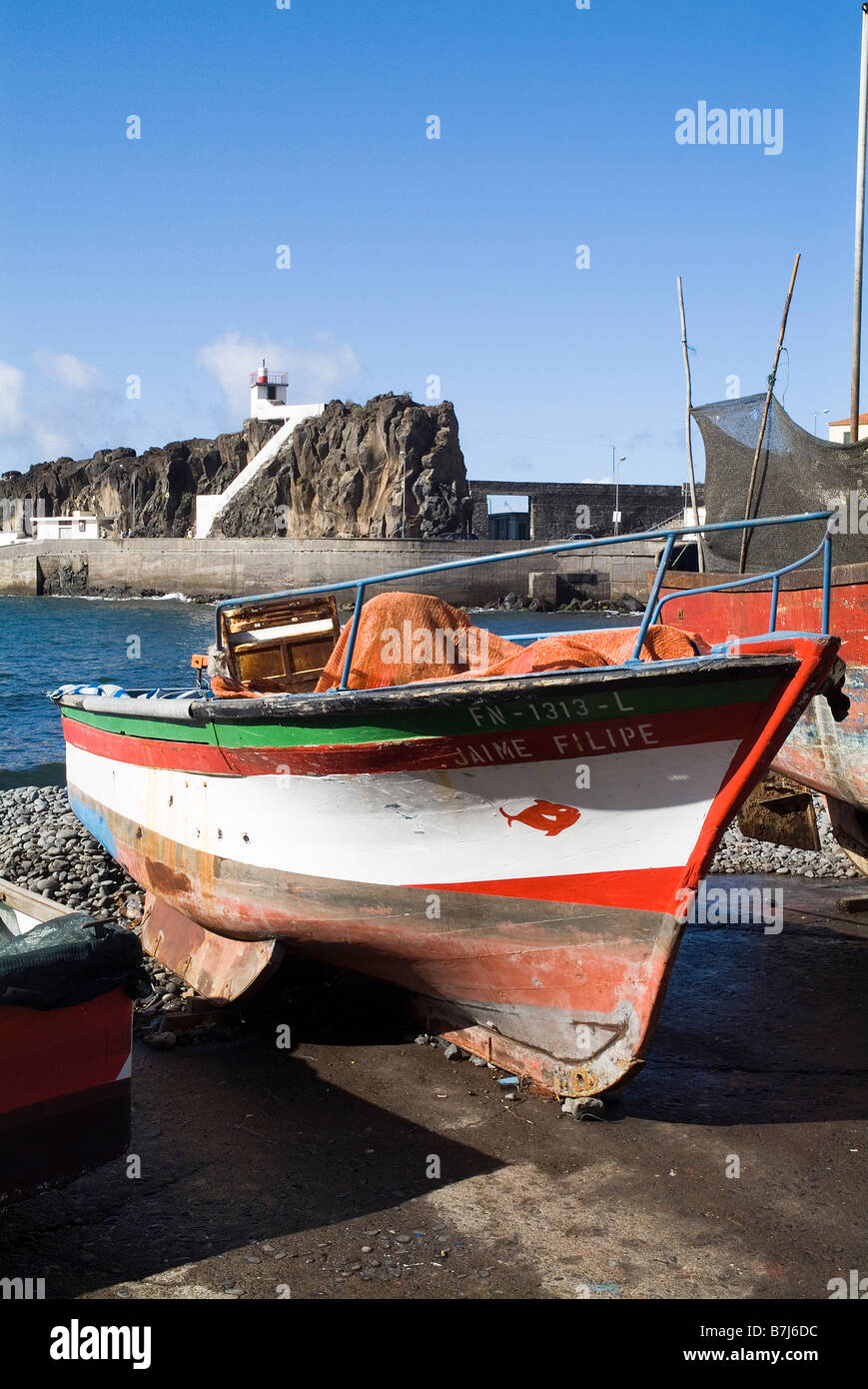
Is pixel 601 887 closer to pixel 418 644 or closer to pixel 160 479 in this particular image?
pixel 418 644

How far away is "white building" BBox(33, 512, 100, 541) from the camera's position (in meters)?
96.0

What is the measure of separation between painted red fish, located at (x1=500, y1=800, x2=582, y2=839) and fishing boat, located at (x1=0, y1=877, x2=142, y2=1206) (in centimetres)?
197

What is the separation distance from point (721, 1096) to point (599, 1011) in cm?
76

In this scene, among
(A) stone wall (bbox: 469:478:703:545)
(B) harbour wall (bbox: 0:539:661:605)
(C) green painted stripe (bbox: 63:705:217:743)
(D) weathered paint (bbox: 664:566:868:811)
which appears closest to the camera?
(C) green painted stripe (bbox: 63:705:217:743)

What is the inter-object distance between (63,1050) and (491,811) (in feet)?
7.43

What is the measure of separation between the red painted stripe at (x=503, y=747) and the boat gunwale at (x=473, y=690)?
0.58ft

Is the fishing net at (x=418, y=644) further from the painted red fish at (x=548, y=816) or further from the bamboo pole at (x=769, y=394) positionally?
the bamboo pole at (x=769, y=394)

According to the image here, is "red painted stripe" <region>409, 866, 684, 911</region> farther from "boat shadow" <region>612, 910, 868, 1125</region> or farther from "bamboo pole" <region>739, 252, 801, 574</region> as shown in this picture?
"bamboo pole" <region>739, 252, 801, 574</region>

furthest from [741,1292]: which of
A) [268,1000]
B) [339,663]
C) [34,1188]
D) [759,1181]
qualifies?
[339,663]

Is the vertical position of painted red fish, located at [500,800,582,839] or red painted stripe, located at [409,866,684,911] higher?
painted red fish, located at [500,800,582,839]

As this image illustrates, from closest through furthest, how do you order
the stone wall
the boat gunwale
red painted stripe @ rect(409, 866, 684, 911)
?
the boat gunwale, red painted stripe @ rect(409, 866, 684, 911), the stone wall

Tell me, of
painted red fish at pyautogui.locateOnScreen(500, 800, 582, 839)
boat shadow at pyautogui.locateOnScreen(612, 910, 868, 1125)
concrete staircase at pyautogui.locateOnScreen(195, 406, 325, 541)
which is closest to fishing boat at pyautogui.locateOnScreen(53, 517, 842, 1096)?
painted red fish at pyautogui.locateOnScreen(500, 800, 582, 839)

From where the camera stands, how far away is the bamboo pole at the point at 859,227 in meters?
11.4

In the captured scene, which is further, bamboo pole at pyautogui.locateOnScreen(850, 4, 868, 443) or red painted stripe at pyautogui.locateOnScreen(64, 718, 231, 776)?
bamboo pole at pyautogui.locateOnScreen(850, 4, 868, 443)
